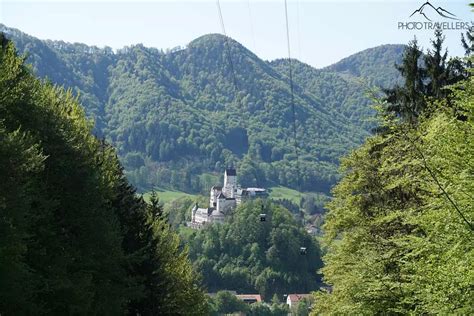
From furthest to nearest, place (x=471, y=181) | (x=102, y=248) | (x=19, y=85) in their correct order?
(x=102, y=248) → (x=19, y=85) → (x=471, y=181)

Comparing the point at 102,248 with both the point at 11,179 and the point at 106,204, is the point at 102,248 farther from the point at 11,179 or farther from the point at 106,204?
the point at 11,179

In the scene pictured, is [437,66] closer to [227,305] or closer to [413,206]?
[413,206]

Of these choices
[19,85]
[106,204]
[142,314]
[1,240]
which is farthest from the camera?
[142,314]

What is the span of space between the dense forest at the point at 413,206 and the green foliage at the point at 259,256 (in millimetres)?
120898

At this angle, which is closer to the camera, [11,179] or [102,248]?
[11,179]

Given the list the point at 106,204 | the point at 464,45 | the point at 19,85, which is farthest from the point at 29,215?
the point at 464,45

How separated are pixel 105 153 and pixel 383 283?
54.8ft

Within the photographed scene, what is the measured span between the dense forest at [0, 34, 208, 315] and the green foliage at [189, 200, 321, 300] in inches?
4945

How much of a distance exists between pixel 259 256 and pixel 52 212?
137 m

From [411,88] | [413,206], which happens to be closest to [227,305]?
[411,88]

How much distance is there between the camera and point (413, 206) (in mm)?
23281

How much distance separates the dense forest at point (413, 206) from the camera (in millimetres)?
14242

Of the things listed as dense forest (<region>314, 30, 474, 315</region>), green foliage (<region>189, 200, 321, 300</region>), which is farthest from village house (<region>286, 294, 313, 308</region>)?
dense forest (<region>314, 30, 474, 315</region>)

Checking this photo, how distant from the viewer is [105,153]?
3431 cm
